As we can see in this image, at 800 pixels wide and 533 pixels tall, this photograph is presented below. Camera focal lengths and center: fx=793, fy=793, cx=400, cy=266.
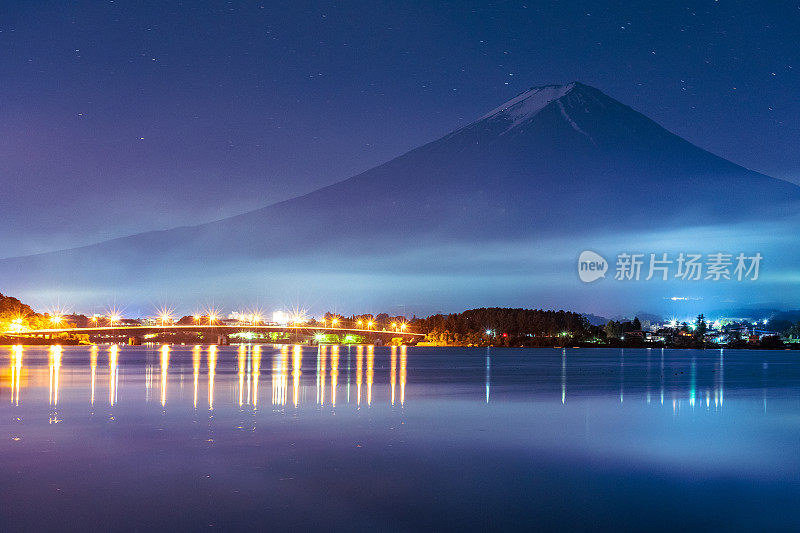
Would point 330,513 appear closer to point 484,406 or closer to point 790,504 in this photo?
point 790,504

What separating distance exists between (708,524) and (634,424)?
497 inches

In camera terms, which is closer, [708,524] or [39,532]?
[39,532]

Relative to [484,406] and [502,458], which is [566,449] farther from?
[484,406]

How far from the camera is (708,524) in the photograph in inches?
429

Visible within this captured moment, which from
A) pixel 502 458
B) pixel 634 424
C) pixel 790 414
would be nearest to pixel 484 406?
pixel 634 424

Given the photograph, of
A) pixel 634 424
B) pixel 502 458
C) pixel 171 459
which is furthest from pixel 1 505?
pixel 634 424

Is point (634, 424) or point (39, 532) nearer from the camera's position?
point (39, 532)

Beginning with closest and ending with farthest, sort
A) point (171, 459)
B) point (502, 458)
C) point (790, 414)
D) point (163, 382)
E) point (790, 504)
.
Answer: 1. point (790, 504)
2. point (171, 459)
3. point (502, 458)
4. point (790, 414)
5. point (163, 382)

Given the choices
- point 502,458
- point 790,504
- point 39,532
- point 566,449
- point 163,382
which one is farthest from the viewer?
point 163,382

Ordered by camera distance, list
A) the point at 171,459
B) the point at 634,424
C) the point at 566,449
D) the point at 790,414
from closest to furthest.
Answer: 1. the point at 171,459
2. the point at 566,449
3. the point at 634,424
4. the point at 790,414

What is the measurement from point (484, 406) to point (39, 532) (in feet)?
68.4

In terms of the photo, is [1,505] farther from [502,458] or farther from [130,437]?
[502,458]

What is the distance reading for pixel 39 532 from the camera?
9688 mm

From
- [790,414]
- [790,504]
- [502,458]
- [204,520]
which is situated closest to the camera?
[204,520]
